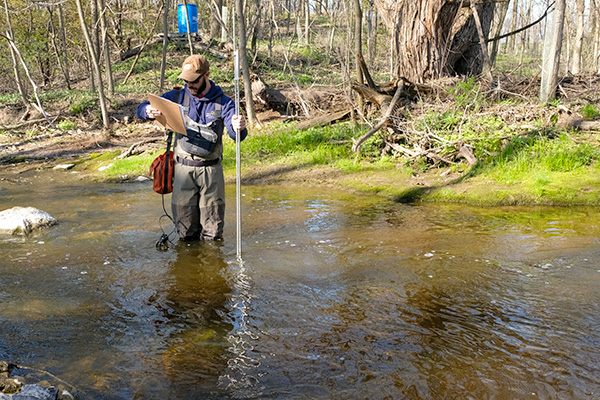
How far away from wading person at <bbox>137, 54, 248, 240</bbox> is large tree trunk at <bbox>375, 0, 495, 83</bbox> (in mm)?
7544

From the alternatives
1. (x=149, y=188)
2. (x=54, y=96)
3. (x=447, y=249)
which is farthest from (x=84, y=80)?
(x=447, y=249)

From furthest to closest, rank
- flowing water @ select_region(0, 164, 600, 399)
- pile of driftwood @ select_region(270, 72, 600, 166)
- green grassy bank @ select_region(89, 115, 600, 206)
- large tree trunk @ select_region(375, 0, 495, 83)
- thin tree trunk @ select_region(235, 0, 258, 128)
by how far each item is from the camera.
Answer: thin tree trunk @ select_region(235, 0, 258, 128)
large tree trunk @ select_region(375, 0, 495, 83)
pile of driftwood @ select_region(270, 72, 600, 166)
green grassy bank @ select_region(89, 115, 600, 206)
flowing water @ select_region(0, 164, 600, 399)

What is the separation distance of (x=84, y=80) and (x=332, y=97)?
14.7m

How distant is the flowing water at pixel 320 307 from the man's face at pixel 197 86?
189cm

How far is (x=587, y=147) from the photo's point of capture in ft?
30.2

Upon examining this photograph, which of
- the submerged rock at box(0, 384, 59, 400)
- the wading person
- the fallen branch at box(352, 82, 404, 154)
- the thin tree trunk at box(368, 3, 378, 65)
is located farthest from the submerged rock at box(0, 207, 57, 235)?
the thin tree trunk at box(368, 3, 378, 65)

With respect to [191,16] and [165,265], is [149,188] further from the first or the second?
[191,16]

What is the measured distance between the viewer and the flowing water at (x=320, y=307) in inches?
139

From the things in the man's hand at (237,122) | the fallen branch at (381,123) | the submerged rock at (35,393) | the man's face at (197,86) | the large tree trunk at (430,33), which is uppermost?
the large tree trunk at (430,33)

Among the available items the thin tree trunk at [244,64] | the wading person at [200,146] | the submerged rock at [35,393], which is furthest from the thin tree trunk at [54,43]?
the submerged rock at [35,393]

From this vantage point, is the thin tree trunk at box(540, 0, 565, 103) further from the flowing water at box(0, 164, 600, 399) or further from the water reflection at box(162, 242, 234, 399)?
the water reflection at box(162, 242, 234, 399)

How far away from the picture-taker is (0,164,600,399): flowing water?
3533 millimetres

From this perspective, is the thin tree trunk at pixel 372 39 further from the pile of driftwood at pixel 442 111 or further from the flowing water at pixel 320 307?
the flowing water at pixel 320 307

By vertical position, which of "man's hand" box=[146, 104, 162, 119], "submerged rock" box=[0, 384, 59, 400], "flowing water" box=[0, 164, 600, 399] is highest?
"man's hand" box=[146, 104, 162, 119]
